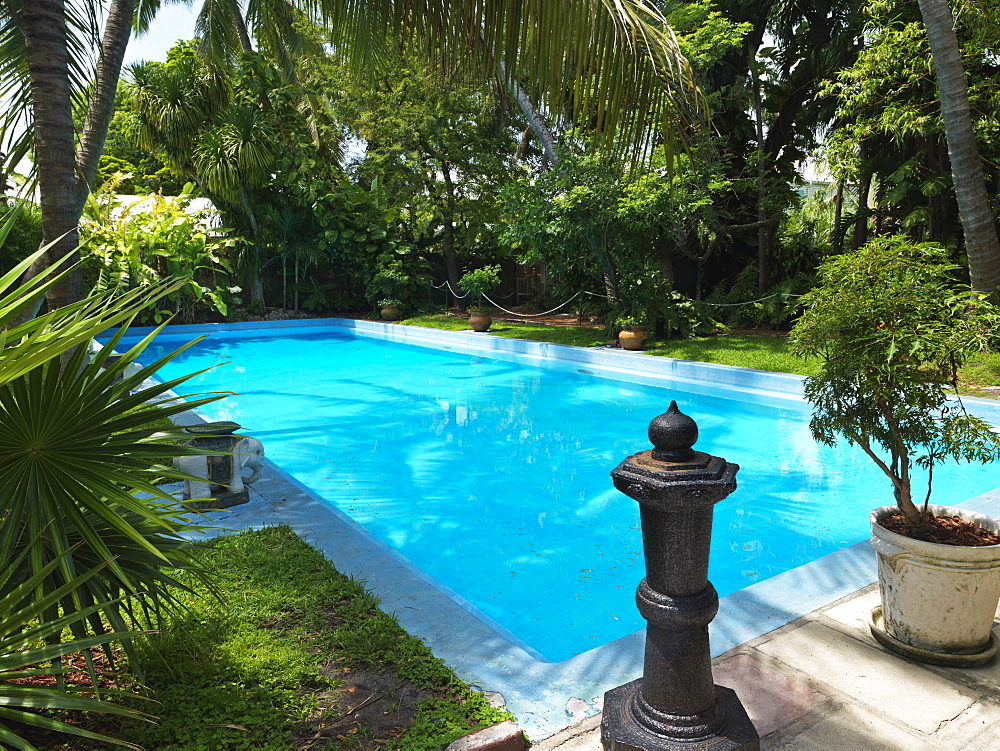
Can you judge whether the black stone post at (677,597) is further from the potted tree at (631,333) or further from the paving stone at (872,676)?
the potted tree at (631,333)

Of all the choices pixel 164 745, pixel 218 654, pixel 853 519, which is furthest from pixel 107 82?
pixel 853 519

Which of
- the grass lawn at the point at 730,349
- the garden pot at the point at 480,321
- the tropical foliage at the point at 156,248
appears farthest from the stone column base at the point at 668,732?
the tropical foliage at the point at 156,248

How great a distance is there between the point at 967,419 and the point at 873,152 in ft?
40.5

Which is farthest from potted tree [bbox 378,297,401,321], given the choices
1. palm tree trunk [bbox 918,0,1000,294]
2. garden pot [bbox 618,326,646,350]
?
palm tree trunk [bbox 918,0,1000,294]

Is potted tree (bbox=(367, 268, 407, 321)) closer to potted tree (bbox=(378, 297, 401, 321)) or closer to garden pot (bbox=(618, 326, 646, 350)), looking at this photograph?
potted tree (bbox=(378, 297, 401, 321))

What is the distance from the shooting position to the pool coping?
2586 millimetres

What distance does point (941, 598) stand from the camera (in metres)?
2.68

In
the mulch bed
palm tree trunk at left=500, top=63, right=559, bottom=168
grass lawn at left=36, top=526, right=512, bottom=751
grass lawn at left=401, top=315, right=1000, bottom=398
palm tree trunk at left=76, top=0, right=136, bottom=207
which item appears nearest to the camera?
grass lawn at left=36, top=526, right=512, bottom=751

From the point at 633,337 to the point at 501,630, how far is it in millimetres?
9462

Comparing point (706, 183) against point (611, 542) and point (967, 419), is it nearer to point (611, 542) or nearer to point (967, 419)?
point (611, 542)

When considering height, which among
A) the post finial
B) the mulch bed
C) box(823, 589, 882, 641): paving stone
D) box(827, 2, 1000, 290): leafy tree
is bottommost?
box(823, 589, 882, 641): paving stone

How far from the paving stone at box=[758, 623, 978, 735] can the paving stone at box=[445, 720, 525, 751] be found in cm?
118

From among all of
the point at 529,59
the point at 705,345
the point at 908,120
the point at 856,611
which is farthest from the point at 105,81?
the point at 908,120

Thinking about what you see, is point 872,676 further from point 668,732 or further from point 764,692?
point 668,732
